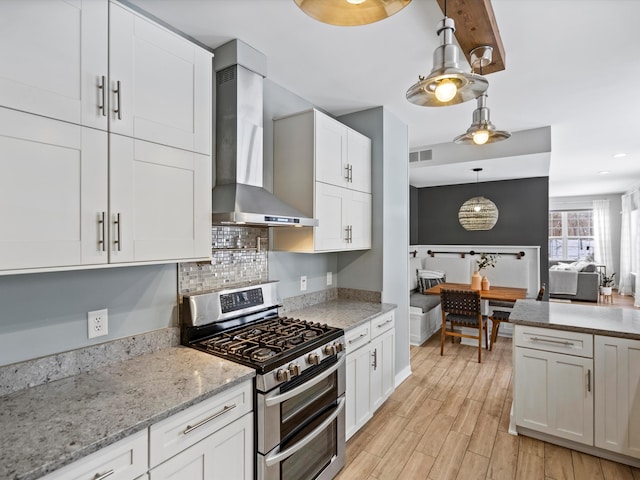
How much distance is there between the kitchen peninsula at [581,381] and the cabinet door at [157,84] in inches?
99.3

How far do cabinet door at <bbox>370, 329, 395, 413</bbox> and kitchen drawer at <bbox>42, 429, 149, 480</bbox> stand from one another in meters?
1.80

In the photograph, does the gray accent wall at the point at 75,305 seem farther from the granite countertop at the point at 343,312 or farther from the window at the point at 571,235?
the window at the point at 571,235

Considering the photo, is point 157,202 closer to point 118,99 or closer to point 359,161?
point 118,99

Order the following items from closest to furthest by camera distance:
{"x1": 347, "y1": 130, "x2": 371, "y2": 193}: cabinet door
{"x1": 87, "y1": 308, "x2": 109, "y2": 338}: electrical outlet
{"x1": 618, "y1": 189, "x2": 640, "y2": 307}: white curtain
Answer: {"x1": 87, "y1": 308, "x2": 109, "y2": 338}: electrical outlet
{"x1": 347, "y1": 130, "x2": 371, "y2": 193}: cabinet door
{"x1": 618, "y1": 189, "x2": 640, "y2": 307}: white curtain

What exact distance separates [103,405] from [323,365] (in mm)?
1115

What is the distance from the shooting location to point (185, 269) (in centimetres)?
206

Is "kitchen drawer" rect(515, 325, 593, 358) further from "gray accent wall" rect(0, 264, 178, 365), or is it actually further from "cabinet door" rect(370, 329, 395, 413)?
"gray accent wall" rect(0, 264, 178, 365)

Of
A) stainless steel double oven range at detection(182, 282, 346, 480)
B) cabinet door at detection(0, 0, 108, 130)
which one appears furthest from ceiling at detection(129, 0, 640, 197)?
stainless steel double oven range at detection(182, 282, 346, 480)

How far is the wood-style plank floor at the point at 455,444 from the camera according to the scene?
7.32 ft

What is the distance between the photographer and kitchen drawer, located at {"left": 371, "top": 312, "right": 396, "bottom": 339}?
273 cm

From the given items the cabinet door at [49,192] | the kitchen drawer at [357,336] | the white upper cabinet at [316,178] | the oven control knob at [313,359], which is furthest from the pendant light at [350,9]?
the kitchen drawer at [357,336]

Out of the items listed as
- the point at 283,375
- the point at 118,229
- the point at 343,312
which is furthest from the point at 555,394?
the point at 118,229

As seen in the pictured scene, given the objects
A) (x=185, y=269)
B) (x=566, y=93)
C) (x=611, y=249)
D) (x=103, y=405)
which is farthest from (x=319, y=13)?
(x=611, y=249)

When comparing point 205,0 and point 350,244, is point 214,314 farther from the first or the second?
point 205,0
